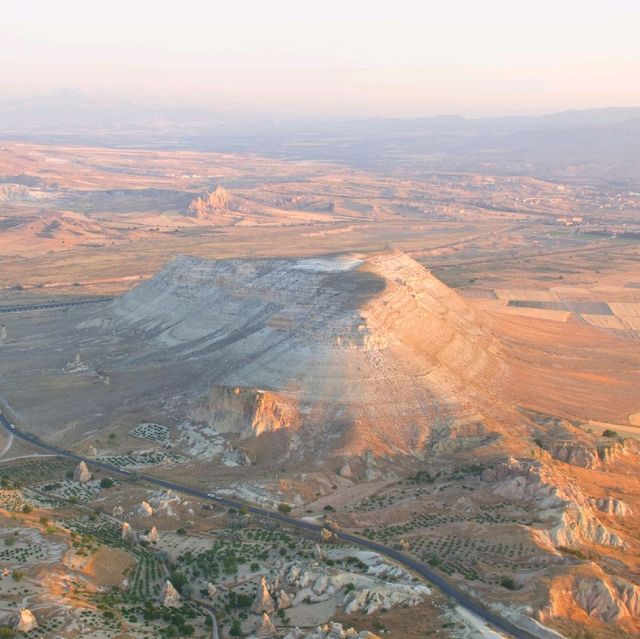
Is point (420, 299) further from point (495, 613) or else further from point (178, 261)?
point (495, 613)

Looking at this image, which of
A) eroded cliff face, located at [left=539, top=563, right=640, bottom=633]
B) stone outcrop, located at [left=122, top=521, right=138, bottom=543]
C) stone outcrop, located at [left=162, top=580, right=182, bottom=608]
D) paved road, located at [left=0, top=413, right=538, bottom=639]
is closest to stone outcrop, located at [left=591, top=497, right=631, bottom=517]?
eroded cliff face, located at [left=539, top=563, right=640, bottom=633]

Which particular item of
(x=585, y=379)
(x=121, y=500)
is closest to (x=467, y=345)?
(x=585, y=379)

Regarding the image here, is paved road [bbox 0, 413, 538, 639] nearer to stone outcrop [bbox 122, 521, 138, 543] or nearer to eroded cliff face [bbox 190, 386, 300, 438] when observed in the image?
stone outcrop [bbox 122, 521, 138, 543]

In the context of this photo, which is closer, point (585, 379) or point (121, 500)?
point (121, 500)

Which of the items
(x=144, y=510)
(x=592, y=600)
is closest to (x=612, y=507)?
(x=592, y=600)

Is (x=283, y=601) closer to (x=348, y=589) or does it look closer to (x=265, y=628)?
(x=265, y=628)

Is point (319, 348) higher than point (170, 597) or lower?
higher
